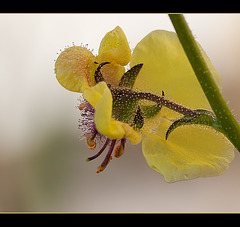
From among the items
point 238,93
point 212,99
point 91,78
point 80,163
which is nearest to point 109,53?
point 91,78

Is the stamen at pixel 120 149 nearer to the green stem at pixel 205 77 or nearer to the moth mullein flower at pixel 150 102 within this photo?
the moth mullein flower at pixel 150 102

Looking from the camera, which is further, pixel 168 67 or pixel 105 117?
pixel 168 67

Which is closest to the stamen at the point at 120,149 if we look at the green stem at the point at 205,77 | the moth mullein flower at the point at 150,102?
the moth mullein flower at the point at 150,102

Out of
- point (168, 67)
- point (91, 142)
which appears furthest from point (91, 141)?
point (168, 67)

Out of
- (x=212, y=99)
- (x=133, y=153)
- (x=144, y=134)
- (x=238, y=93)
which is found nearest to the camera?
(x=212, y=99)

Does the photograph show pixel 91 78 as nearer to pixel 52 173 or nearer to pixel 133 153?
pixel 133 153

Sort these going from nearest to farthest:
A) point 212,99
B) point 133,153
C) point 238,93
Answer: point 212,99
point 238,93
point 133,153

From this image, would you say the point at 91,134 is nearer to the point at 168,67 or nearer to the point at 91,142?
the point at 91,142
